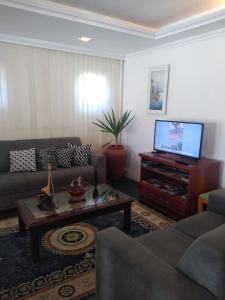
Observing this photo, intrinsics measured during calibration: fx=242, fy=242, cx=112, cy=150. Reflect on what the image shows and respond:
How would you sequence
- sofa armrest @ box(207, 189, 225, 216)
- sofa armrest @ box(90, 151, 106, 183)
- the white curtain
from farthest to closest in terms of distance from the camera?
sofa armrest @ box(90, 151, 106, 183) < the white curtain < sofa armrest @ box(207, 189, 225, 216)

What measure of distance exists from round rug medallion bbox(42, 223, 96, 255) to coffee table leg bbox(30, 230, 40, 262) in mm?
198

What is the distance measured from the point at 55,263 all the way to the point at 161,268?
1.23 metres

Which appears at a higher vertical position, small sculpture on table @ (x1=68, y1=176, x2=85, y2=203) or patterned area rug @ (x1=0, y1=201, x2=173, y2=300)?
small sculpture on table @ (x1=68, y1=176, x2=85, y2=203)

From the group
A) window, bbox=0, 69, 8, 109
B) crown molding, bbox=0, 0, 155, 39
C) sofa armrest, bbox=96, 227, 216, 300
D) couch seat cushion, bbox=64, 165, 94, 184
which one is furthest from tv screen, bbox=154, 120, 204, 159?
window, bbox=0, 69, 8, 109

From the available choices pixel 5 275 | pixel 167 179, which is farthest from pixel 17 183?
pixel 167 179

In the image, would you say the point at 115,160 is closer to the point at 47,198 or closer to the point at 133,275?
the point at 47,198

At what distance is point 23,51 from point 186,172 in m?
2.92

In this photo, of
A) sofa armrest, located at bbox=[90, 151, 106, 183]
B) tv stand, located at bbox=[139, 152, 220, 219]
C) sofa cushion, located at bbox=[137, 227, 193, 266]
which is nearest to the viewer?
sofa cushion, located at bbox=[137, 227, 193, 266]

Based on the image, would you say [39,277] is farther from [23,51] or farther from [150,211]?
[23,51]

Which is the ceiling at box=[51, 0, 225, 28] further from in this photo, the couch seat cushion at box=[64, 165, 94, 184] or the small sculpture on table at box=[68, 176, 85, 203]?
the couch seat cushion at box=[64, 165, 94, 184]

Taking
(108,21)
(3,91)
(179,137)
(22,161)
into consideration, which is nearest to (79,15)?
(108,21)

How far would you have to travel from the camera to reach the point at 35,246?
2119 mm

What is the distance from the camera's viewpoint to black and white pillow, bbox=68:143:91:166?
3773 millimetres

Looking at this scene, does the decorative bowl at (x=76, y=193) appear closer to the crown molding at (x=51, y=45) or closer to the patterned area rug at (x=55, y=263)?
the patterned area rug at (x=55, y=263)
